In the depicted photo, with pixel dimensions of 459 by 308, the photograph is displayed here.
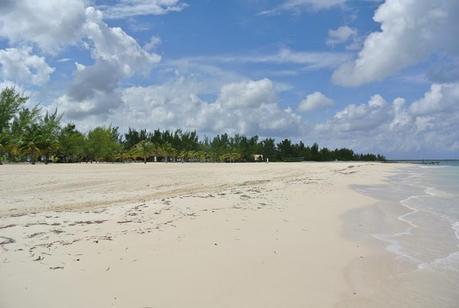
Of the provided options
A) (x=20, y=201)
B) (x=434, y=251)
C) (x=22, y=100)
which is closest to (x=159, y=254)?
(x=434, y=251)

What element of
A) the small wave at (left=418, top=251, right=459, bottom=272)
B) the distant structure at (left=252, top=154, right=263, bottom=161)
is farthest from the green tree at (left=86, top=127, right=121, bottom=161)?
the small wave at (left=418, top=251, right=459, bottom=272)

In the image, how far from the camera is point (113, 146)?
80625 millimetres

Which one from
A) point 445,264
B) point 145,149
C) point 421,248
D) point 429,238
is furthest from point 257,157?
point 445,264

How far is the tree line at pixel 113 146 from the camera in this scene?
156 feet

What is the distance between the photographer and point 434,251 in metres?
7.79

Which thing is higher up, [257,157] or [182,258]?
[257,157]

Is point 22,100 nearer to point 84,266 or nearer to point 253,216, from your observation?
point 253,216

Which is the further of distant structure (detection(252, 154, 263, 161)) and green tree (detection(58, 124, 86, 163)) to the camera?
distant structure (detection(252, 154, 263, 161))

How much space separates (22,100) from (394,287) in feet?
133

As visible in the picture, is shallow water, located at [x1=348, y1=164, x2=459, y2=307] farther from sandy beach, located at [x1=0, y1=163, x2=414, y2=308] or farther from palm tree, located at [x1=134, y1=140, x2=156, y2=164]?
palm tree, located at [x1=134, y1=140, x2=156, y2=164]

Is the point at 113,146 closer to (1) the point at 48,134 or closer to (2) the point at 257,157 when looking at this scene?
(1) the point at 48,134

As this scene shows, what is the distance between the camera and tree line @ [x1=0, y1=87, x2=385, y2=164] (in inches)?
1871

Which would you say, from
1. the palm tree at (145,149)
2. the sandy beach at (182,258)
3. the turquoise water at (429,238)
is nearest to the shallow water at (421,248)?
the turquoise water at (429,238)

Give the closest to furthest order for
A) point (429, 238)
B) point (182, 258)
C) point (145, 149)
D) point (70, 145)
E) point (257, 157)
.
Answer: point (182, 258)
point (429, 238)
point (70, 145)
point (145, 149)
point (257, 157)
